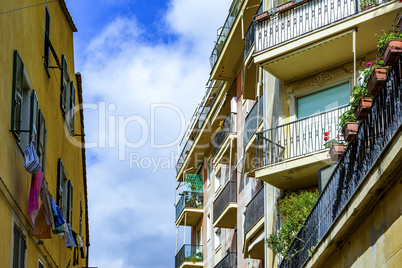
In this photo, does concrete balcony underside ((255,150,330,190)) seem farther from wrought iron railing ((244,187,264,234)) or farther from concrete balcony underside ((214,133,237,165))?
concrete balcony underside ((214,133,237,165))

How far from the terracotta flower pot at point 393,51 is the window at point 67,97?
10.2m

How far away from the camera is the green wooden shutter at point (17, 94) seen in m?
13.8

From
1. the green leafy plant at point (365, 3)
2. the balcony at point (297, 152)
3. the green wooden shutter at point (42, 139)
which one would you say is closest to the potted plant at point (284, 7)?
the green leafy plant at point (365, 3)

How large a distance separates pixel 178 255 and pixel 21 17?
24.5m

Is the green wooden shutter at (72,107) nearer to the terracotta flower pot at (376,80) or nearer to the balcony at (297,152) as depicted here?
the balcony at (297,152)

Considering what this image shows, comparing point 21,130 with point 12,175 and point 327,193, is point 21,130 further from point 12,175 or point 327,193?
point 327,193

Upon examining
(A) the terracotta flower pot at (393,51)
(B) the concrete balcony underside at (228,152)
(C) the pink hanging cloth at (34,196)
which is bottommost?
(C) the pink hanging cloth at (34,196)

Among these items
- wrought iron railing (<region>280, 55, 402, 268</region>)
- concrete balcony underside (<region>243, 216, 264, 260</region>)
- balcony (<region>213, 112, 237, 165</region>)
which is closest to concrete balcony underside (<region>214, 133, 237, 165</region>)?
balcony (<region>213, 112, 237, 165</region>)

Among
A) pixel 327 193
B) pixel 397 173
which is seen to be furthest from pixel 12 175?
pixel 397 173

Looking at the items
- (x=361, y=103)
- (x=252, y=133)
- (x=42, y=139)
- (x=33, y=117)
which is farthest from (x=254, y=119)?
(x=361, y=103)

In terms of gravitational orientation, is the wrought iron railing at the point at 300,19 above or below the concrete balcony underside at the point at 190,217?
above

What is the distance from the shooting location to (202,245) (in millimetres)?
36812

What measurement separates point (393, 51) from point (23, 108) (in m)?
7.22

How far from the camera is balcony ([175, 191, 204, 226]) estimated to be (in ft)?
121
